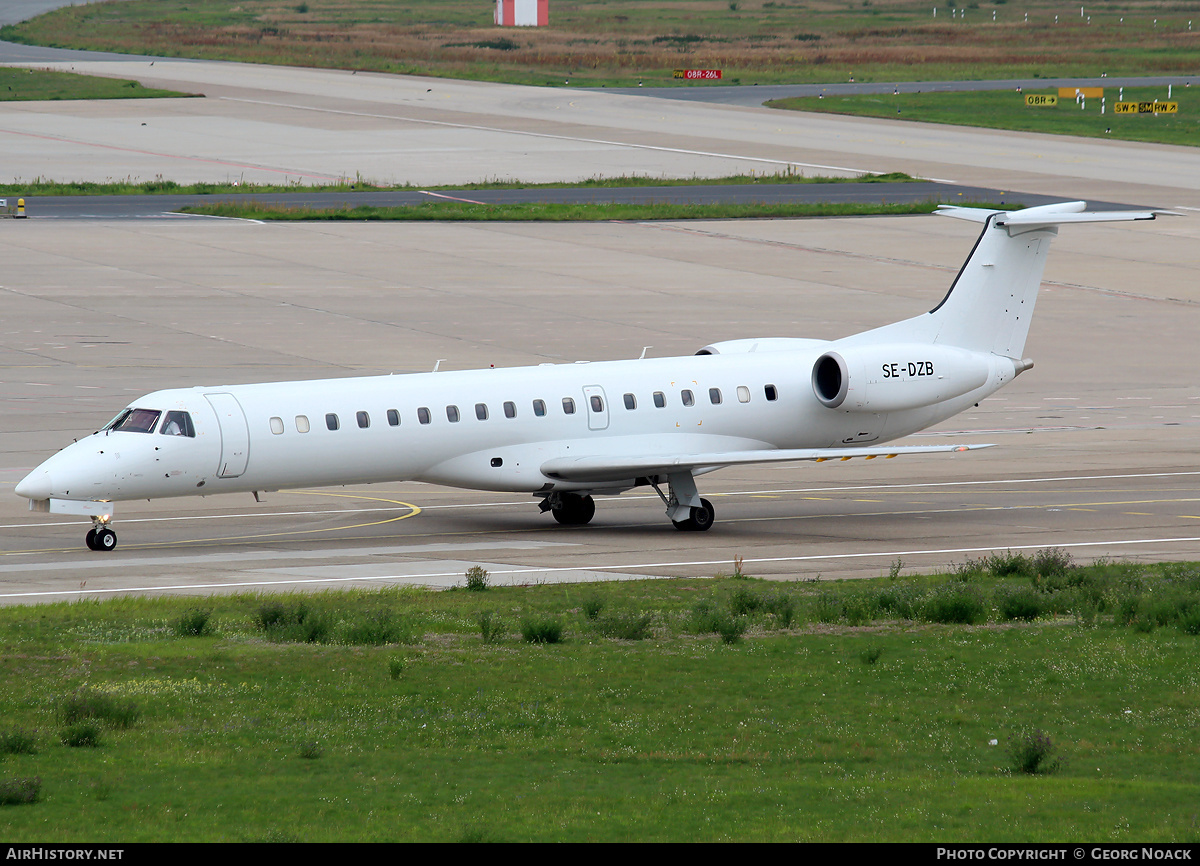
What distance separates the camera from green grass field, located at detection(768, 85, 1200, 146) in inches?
4293

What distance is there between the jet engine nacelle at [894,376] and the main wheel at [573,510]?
5.25 metres

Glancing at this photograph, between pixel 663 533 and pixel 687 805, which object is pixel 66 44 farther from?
pixel 687 805

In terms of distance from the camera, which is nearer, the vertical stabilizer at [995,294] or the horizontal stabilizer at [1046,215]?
the horizontal stabilizer at [1046,215]

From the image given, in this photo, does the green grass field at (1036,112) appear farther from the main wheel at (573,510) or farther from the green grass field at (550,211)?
the main wheel at (573,510)

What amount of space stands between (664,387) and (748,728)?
16900 mm

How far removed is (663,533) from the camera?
32.8 meters

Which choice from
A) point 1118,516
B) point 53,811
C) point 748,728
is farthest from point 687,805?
point 1118,516

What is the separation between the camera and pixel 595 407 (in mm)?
32750

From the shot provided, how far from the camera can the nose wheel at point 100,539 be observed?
29.3 m

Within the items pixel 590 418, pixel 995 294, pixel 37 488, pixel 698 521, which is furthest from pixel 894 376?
pixel 37 488

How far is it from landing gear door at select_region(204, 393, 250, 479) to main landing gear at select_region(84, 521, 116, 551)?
2.13 meters

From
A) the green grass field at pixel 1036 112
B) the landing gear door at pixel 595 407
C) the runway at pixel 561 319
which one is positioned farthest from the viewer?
the green grass field at pixel 1036 112

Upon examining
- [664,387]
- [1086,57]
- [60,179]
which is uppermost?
[1086,57]

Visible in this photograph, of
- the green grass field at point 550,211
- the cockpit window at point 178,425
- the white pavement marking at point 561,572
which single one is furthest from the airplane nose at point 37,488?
the green grass field at point 550,211
